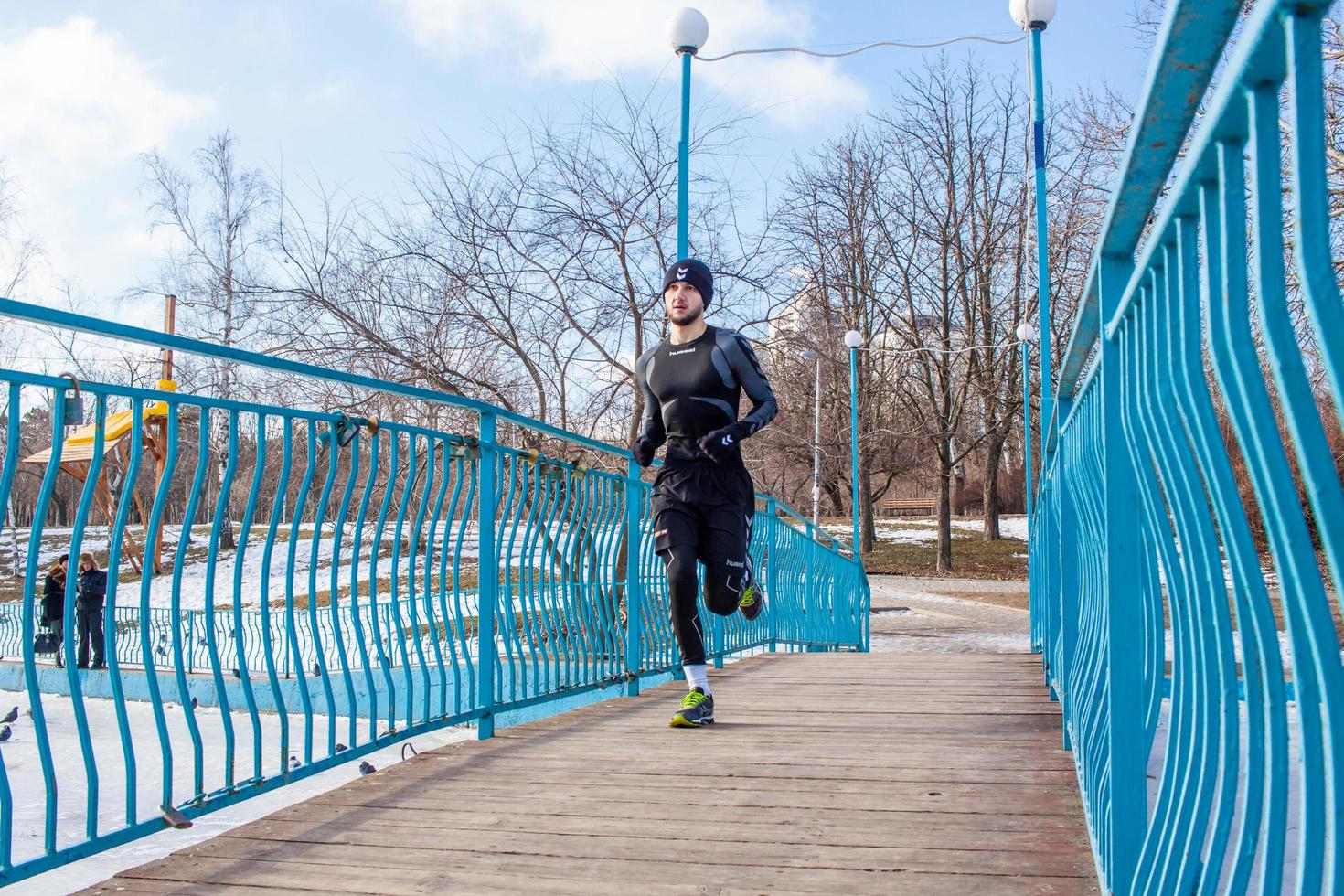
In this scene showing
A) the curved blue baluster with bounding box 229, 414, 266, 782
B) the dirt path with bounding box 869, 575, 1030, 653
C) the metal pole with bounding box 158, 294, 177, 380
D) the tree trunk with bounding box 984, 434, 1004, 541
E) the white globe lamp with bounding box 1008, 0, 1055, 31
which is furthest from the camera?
the tree trunk with bounding box 984, 434, 1004, 541

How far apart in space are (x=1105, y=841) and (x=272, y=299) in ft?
48.6

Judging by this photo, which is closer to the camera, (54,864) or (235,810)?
(54,864)

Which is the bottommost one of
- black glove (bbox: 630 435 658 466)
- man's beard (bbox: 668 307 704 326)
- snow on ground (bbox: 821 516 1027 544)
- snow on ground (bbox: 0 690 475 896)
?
snow on ground (bbox: 0 690 475 896)

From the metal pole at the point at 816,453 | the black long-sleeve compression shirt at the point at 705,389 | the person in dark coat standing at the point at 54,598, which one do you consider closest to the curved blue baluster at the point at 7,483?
the black long-sleeve compression shirt at the point at 705,389

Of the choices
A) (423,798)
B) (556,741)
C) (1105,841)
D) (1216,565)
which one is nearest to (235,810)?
(556,741)

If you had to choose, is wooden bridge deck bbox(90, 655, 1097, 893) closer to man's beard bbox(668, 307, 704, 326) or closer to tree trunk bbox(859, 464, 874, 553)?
man's beard bbox(668, 307, 704, 326)

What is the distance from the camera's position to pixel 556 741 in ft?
13.0

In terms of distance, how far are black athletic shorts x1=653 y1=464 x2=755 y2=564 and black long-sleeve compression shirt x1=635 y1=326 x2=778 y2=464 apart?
0.21 ft

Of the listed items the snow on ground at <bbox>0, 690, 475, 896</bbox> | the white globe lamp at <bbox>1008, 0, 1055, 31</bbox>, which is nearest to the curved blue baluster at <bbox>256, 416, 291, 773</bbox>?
the snow on ground at <bbox>0, 690, 475, 896</bbox>

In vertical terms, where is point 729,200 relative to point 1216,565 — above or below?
above

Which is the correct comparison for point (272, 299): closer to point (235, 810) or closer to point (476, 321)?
point (476, 321)

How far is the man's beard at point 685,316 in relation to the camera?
15.3 feet

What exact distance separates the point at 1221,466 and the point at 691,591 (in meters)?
3.57

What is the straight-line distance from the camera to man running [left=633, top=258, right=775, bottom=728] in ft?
14.8
